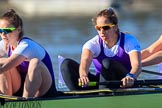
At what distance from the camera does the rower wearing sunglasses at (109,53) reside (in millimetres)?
5305

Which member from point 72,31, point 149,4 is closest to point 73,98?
point 72,31

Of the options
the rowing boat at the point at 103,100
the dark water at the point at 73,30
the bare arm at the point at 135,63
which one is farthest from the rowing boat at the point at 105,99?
the dark water at the point at 73,30

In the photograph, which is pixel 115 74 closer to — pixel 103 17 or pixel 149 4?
pixel 103 17

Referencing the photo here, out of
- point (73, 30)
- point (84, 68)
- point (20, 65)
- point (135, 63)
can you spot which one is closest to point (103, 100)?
point (84, 68)

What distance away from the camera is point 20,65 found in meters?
5.13

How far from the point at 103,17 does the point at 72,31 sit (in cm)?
902

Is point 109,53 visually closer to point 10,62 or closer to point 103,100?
point 103,100

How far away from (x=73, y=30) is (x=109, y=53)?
30.0 feet

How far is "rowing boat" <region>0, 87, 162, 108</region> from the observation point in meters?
4.97

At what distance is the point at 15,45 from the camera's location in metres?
5.09

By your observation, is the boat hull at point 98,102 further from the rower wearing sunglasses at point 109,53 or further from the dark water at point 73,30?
the dark water at point 73,30

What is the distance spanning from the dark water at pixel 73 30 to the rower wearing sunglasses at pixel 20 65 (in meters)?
3.55

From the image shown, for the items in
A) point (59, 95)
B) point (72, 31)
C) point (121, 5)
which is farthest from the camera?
point (121, 5)

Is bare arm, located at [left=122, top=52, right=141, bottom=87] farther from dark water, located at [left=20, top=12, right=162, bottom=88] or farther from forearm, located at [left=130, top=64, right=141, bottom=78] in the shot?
dark water, located at [left=20, top=12, right=162, bottom=88]
